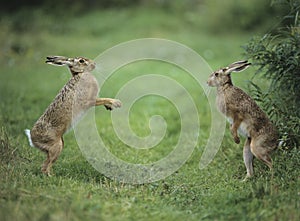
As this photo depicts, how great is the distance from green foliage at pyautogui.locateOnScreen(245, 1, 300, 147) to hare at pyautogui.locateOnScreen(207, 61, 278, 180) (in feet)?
0.95

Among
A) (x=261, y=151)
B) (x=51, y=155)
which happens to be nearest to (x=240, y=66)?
(x=261, y=151)

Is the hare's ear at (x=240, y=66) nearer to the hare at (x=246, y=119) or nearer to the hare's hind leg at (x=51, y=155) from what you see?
the hare at (x=246, y=119)

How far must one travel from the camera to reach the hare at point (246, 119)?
657 centimetres

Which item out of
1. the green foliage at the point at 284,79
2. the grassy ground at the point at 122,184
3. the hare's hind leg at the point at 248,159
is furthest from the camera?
the green foliage at the point at 284,79

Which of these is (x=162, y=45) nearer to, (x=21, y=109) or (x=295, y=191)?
(x=21, y=109)

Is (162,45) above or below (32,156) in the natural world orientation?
above

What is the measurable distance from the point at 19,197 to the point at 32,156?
1898 mm

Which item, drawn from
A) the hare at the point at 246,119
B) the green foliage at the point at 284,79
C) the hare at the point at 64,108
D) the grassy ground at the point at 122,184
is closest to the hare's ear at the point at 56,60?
the hare at the point at 64,108

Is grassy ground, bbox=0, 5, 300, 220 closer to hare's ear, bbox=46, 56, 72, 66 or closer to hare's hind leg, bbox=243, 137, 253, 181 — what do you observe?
hare's hind leg, bbox=243, 137, 253, 181

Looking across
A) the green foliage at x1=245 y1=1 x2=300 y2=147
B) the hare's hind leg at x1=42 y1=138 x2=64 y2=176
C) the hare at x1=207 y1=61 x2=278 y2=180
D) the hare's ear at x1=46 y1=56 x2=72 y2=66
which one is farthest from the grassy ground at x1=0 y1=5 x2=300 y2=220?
the hare's ear at x1=46 y1=56 x2=72 y2=66

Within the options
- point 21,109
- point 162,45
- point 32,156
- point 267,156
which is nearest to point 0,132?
point 32,156

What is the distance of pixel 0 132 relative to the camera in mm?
7254

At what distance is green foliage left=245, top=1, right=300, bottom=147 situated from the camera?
6.91 m

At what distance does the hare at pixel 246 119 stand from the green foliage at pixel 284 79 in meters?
0.29
